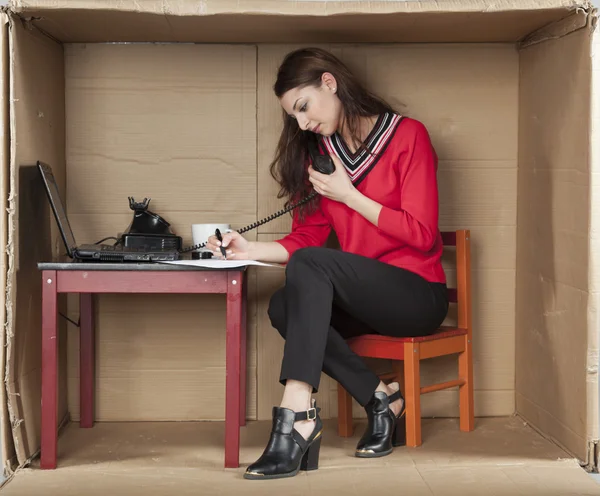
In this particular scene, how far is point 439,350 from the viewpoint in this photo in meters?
2.40

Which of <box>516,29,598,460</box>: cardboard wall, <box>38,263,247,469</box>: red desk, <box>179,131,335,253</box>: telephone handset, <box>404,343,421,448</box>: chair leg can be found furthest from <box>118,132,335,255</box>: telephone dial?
<box>516,29,598,460</box>: cardboard wall

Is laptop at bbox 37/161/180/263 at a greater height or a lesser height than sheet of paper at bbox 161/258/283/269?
greater

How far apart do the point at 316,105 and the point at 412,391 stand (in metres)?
0.85

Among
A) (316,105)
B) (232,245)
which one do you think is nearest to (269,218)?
(232,245)

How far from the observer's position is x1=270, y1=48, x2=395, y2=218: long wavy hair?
2332 mm

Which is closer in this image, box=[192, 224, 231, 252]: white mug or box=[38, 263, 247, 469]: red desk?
box=[38, 263, 247, 469]: red desk

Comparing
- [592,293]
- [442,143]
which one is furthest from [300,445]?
[442,143]

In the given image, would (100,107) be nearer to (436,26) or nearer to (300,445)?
(436,26)

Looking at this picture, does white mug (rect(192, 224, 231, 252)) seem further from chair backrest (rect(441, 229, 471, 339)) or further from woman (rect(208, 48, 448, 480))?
chair backrest (rect(441, 229, 471, 339))

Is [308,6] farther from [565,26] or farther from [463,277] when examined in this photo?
[463,277]

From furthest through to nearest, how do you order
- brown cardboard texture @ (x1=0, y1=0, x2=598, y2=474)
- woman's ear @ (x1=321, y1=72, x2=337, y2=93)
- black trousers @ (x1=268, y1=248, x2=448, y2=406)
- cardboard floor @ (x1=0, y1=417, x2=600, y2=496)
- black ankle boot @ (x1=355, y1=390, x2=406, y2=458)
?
brown cardboard texture @ (x1=0, y1=0, x2=598, y2=474) < woman's ear @ (x1=321, y1=72, x2=337, y2=93) < black ankle boot @ (x1=355, y1=390, x2=406, y2=458) < black trousers @ (x1=268, y1=248, x2=448, y2=406) < cardboard floor @ (x1=0, y1=417, x2=600, y2=496)

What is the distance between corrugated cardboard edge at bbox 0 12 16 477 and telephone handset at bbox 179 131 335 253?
541 mm

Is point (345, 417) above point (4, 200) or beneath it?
beneath

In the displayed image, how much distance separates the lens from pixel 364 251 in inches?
95.5
